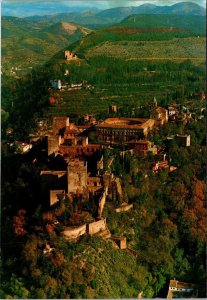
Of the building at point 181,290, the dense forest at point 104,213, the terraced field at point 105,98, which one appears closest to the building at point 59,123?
the dense forest at point 104,213

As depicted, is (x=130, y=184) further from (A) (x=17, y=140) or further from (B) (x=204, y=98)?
(B) (x=204, y=98)

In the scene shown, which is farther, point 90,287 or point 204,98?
point 204,98

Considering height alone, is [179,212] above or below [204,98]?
below

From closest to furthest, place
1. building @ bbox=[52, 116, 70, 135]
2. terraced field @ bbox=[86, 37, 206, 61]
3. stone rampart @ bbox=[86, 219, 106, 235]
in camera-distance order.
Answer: stone rampart @ bbox=[86, 219, 106, 235] < building @ bbox=[52, 116, 70, 135] < terraced field @ bbox=[86, 37, 206, 61]

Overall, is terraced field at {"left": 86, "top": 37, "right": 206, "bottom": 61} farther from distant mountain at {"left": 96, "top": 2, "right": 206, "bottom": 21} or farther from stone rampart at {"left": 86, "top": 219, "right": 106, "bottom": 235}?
stone rampart at {"left": 86, "top": 219, "right": 106, "bottom": 235}

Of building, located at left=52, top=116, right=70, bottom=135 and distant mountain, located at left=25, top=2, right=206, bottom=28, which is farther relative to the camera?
distant mountain, located at left=25, top=2, right=206, bottom=28

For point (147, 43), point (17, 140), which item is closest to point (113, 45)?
point (147, 43)

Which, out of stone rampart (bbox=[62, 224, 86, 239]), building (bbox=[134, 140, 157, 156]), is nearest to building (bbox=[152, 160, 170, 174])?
building (bbox=[134, 140, 157, 156])
